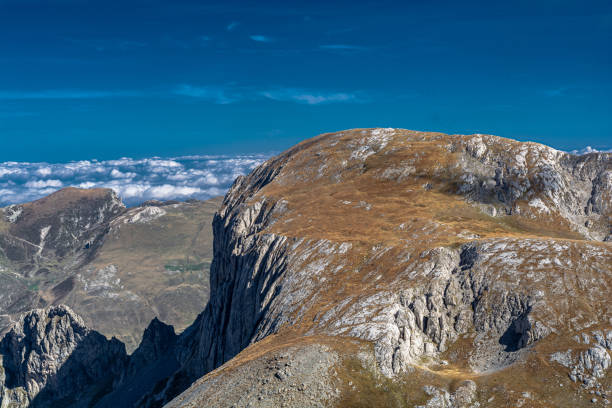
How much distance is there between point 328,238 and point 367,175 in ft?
161

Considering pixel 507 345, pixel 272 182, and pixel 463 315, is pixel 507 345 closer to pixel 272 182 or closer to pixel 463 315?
pixel 463 315

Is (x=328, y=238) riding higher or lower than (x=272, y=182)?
lower

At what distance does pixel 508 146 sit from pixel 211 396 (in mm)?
113762

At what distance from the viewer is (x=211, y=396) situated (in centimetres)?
5747

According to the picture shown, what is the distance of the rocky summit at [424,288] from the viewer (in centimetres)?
5550

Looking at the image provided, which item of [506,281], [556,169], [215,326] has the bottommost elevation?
[215,326]

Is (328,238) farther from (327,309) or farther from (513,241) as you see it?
(513,241)

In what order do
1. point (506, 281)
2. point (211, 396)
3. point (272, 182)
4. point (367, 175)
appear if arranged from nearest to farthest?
point (211, 396)
point (506, 281)
point (367, 175)
point (272, 182)

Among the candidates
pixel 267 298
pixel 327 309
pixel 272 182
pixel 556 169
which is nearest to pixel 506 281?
pixel 327 309

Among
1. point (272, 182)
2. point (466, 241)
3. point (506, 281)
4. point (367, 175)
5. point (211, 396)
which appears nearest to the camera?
point (211, 396)

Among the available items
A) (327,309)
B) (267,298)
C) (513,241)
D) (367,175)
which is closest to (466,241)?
(513,241)

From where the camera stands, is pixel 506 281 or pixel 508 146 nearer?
pixel 506 281

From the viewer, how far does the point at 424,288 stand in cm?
7288

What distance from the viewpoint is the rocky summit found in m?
55.5
